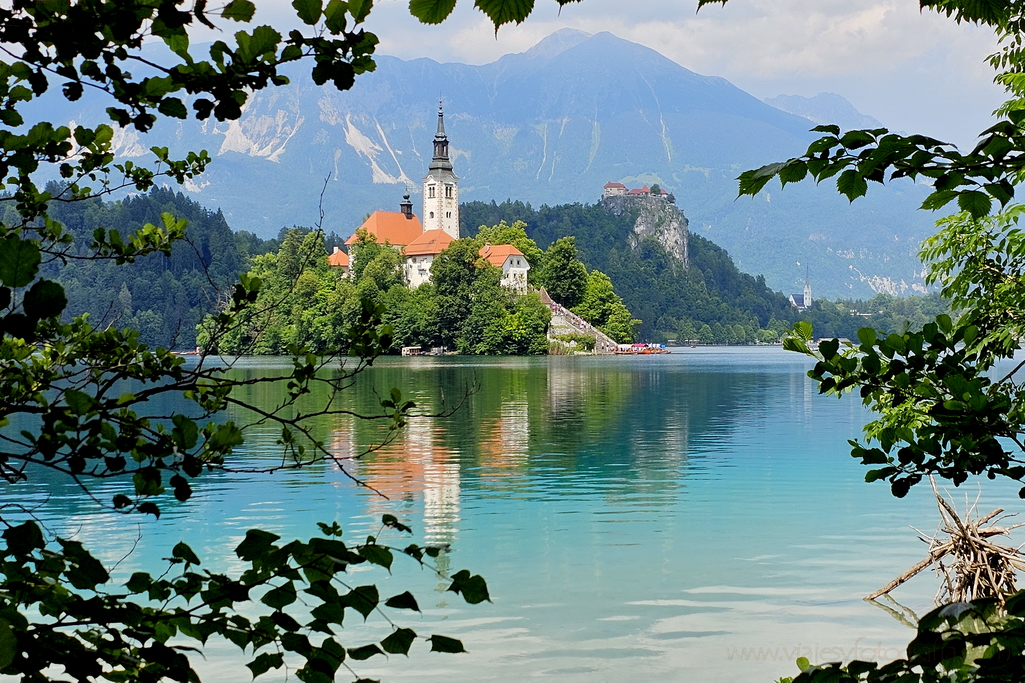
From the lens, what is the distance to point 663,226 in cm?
17050

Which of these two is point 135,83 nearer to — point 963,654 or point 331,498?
point 963,654

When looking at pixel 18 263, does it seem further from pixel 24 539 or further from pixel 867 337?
pixel 867 337

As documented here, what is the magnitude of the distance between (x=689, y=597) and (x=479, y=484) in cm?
790

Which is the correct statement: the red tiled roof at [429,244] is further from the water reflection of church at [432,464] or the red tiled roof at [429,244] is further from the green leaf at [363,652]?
the green leaf at [363,652]

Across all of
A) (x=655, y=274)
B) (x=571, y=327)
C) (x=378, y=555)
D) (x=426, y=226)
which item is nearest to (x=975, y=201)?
(x=378, y=555)

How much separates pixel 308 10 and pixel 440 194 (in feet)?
401

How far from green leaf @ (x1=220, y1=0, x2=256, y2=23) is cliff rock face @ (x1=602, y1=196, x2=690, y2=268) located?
168 meters

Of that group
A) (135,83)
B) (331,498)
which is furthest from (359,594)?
(331,498)

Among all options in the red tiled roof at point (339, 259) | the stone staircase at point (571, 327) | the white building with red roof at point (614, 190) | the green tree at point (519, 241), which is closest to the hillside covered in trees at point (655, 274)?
the white building with red roof at point (614, 190)

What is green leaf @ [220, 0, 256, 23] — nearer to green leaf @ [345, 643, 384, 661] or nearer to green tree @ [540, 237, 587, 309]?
green leaf @ [345, 643, 384, 661]

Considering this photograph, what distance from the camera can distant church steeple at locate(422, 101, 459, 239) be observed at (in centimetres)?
12250

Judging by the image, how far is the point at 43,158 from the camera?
271 centimetres

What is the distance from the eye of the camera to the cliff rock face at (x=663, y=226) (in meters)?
170

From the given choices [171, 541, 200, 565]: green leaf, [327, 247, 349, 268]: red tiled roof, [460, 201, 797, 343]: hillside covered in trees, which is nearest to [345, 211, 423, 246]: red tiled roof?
[327, 247, 349, 268]: red tiled roof
